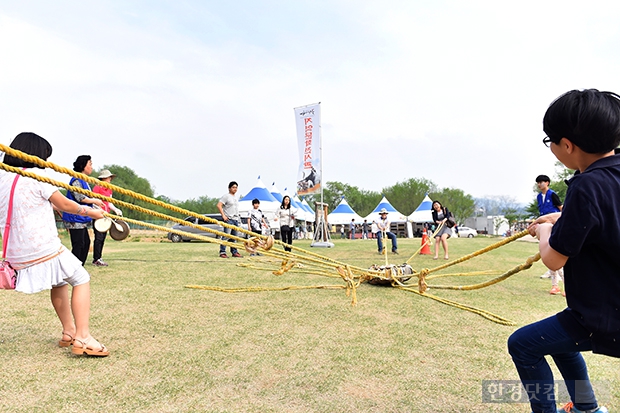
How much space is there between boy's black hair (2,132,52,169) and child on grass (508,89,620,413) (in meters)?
2.95

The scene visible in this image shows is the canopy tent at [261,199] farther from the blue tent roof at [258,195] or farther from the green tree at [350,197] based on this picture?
the green tree at [350,197]

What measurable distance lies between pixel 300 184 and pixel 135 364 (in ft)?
43.3

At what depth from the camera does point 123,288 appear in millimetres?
5008

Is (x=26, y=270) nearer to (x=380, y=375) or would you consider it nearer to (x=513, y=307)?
(x=380, y=375)

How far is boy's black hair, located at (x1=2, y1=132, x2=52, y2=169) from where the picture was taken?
2.62 metres

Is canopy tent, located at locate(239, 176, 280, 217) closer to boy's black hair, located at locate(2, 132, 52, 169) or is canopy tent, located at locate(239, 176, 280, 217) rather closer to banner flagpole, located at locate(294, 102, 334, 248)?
banner flagpole, located at locate(294, 102, 334, 248)

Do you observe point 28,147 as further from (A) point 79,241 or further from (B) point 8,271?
(A) point 79,241

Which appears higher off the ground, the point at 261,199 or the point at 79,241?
the point at 261,199

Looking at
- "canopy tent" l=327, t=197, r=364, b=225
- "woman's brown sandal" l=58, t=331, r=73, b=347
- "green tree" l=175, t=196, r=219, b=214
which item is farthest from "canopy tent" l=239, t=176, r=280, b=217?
"green tree" l=175, t=196, r=219, b=214

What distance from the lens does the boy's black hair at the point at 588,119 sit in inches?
56.5

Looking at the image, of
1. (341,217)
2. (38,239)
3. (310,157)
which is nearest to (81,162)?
(38,239)

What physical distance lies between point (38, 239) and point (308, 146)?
13.2 m

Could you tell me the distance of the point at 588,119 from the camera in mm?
1443

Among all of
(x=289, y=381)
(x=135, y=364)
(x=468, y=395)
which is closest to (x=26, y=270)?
(x=135, y=364)
